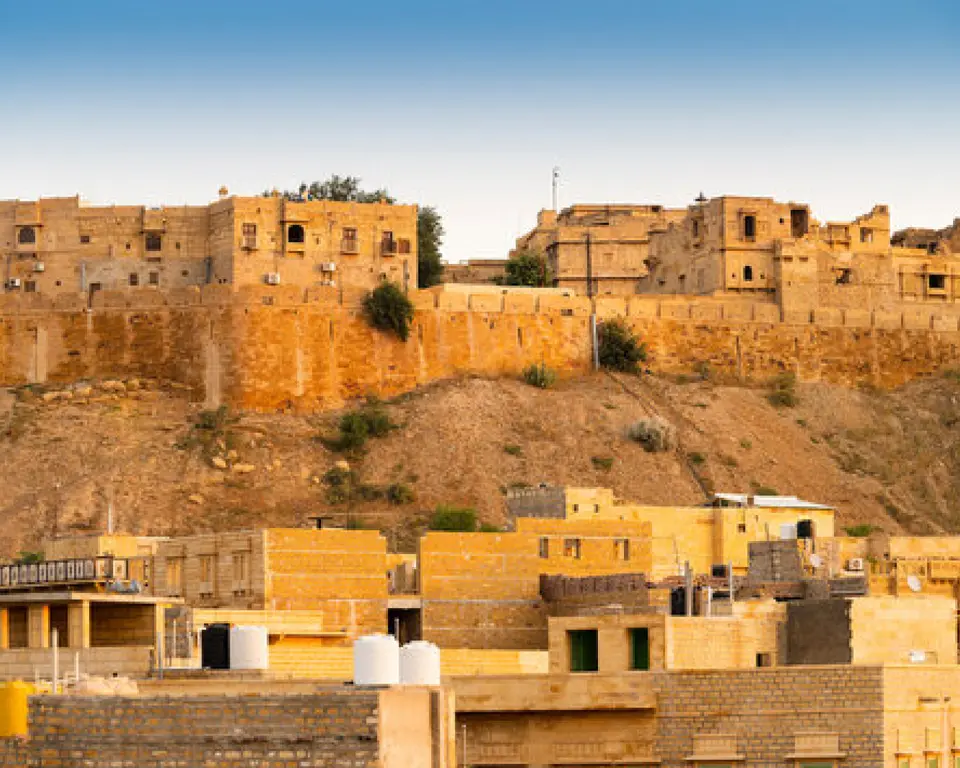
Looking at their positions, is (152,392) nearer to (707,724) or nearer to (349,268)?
(349,268)

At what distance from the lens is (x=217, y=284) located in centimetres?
7138

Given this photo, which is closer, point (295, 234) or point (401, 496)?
point (401, 496)

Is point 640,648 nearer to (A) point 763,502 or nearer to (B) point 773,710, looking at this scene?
(B) point 773,710

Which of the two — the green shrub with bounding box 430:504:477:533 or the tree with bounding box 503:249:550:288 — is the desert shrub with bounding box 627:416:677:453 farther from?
the tree with bounding box 503:249:550:288

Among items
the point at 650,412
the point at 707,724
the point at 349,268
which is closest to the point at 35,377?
the point at 349,268

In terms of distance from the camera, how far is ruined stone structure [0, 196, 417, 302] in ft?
237

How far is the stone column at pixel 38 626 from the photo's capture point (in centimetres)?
2864

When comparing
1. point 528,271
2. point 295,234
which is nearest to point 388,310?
point 295,234

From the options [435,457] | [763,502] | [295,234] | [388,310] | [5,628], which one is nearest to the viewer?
[5,628]

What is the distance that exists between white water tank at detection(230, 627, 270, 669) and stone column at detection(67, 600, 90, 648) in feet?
19.6

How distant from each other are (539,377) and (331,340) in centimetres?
659

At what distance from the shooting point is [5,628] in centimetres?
2942

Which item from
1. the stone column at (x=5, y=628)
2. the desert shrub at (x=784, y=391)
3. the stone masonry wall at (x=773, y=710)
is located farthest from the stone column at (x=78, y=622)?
the desert shrub at (x=784, y=391)

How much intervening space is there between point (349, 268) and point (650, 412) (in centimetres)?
1011
